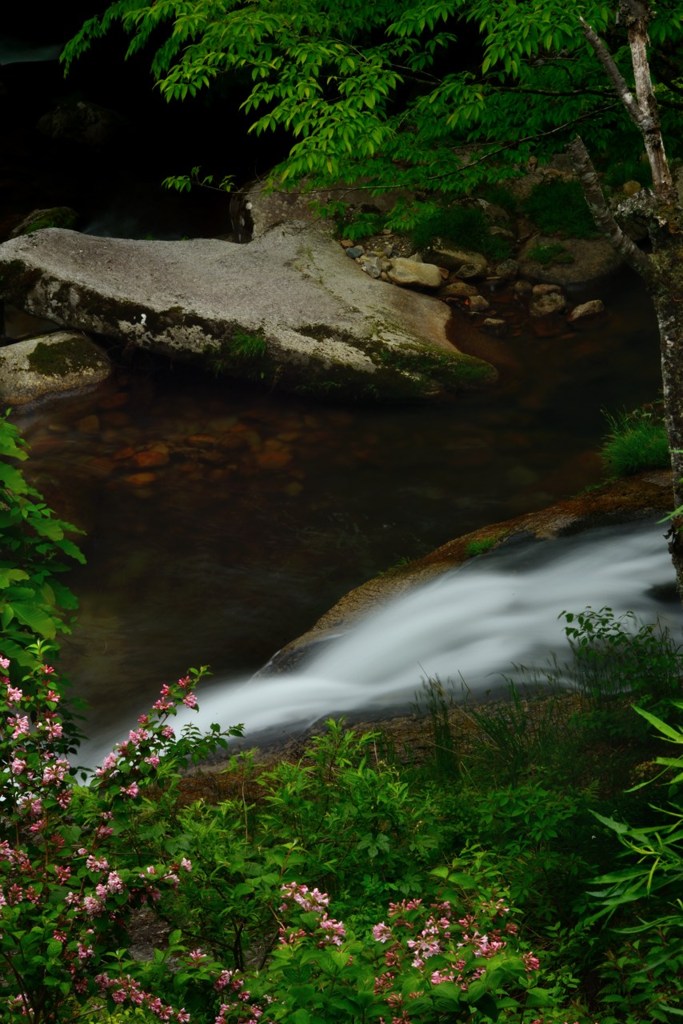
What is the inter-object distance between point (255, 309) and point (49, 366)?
7.97ft

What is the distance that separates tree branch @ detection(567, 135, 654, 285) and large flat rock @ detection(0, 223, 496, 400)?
5261 millimetres

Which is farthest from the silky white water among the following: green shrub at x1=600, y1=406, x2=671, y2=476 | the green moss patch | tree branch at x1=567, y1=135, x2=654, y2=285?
the green moss patch

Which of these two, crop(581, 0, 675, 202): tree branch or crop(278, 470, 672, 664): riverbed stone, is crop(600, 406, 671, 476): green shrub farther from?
crop(581, 0, 675, 202): tree branch

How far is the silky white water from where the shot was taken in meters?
6.36

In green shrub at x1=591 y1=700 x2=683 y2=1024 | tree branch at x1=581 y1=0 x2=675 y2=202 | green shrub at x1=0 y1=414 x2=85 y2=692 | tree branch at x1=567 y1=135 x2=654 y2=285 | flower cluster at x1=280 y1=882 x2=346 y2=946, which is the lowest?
green shrub at x1=591 y1=700 x2=683 y2=1024

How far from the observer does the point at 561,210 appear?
43.6 feet

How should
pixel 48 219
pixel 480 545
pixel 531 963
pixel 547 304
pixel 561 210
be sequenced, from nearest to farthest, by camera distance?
pixel 531 963 → pixel 480 545 → pixel 547 304 → pixel 561 210 → pixel 48 219

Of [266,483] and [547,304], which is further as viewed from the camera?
[547,304]

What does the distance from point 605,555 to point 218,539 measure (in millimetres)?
3406

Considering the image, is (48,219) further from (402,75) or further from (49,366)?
(402,75)

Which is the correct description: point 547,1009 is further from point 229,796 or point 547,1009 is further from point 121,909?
point 229,796

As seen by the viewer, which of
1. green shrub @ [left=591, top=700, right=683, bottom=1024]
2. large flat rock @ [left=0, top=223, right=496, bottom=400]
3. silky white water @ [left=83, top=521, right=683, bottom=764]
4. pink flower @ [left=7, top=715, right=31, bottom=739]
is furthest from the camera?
large flat rock @ [left=0, top=223, right=496, bottom=400]

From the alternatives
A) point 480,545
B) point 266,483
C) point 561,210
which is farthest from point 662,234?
point 561,210

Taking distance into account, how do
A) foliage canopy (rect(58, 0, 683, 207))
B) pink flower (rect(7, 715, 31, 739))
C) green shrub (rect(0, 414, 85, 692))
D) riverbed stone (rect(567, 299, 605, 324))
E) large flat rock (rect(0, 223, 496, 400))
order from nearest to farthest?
pink flower (rect(7, 715, 31, 739)) < green shrub (rect(0, 414, 85, 692)) < foliage canopy (rect(58, 0, 683, 207)) < large flat rock (rect(0, 223, 496, 400)) < riverbed stone (rect(567, 299, 605, 324))
